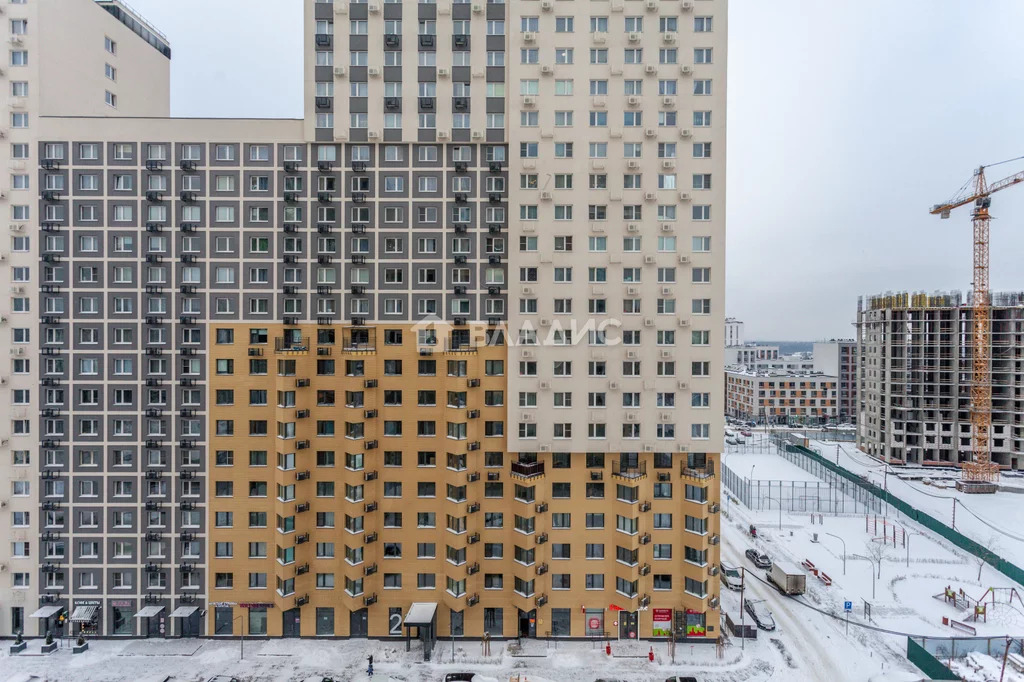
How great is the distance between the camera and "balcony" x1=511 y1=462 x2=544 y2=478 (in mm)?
38219

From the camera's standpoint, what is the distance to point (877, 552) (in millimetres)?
52844

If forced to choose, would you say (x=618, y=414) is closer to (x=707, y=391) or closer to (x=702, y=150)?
(x=707, y=391)

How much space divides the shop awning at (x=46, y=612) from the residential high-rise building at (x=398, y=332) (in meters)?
0.51

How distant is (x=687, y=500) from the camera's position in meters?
38.4

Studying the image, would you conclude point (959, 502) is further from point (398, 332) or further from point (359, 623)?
point (398, 332)

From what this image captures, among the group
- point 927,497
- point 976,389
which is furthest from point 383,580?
point 976,389

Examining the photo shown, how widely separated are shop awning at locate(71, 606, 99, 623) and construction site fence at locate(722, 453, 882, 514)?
72.0 m

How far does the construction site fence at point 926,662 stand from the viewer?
111ft

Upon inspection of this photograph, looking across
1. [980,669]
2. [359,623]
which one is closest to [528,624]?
[359,623]

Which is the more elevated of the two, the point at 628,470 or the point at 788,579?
the point at 628,470

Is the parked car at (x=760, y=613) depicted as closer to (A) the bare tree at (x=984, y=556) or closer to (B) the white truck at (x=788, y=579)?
(B) the white truck at (x=788, y=579)

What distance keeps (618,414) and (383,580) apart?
22674 mm

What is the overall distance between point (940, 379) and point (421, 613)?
10156cm

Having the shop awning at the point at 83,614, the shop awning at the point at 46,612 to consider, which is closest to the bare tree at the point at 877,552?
the shop awning at the point at 83,614
